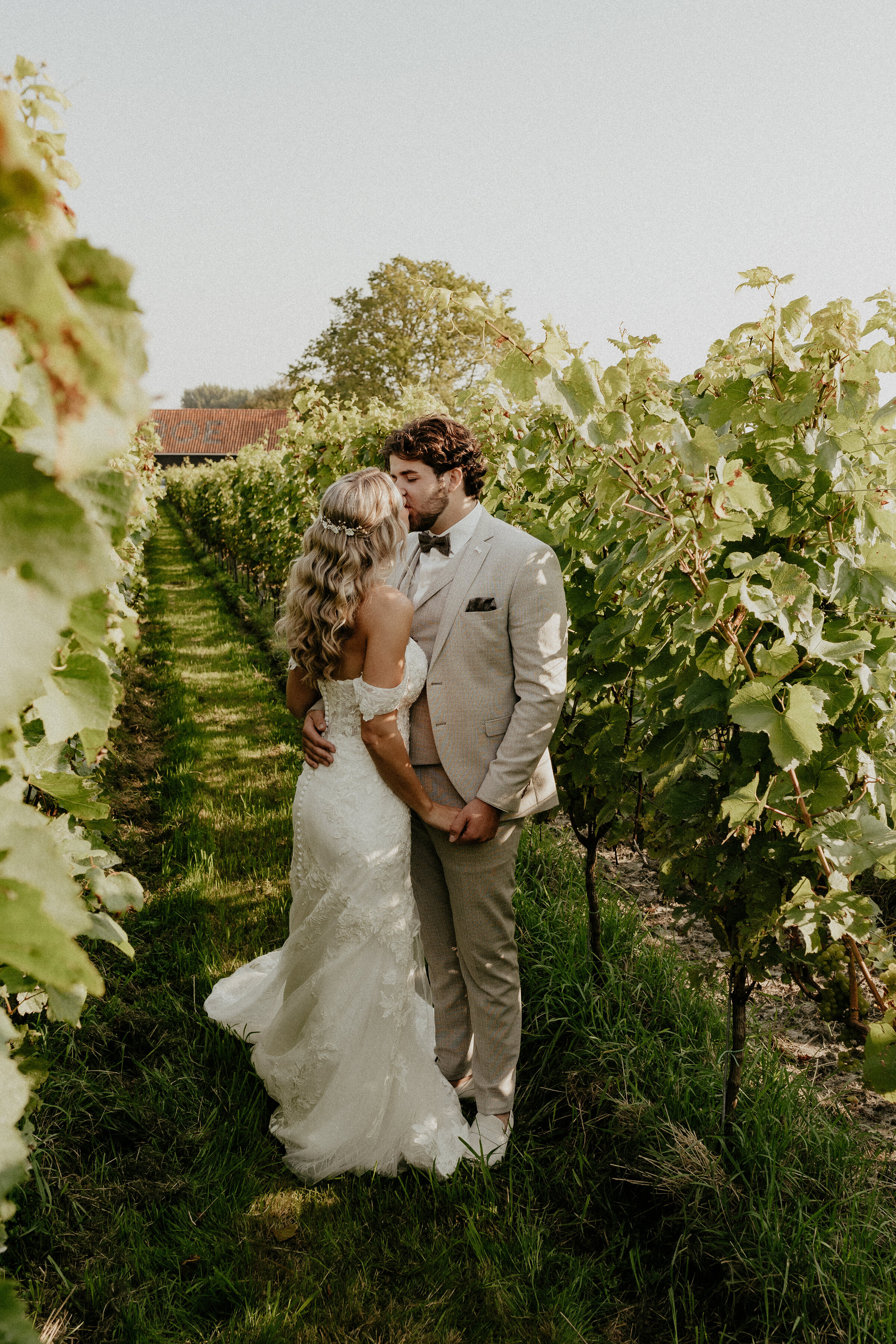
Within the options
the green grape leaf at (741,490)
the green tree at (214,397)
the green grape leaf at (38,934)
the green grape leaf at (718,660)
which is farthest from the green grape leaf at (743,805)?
the green tree at (214,397)

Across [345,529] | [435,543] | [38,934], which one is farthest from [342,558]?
[38,934]

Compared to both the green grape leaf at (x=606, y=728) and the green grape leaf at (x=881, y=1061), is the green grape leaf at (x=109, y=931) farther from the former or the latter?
the green grape leaf at (x=606, y=728)

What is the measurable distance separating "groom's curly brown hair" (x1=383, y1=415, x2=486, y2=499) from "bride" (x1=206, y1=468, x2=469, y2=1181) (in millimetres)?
139

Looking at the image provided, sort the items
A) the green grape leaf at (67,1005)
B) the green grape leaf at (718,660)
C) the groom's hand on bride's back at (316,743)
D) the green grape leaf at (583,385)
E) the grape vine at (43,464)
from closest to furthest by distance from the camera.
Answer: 1. the grape vine at (43,464)
2. the green grape leaf at (67,1005)
3. the green grape leaf at (583,385)
4. the green grape leaf at (718,660)
5. the groom's hand on bride's back at (316,743)

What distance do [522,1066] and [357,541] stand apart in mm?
1943

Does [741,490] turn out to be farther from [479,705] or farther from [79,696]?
[79,696]

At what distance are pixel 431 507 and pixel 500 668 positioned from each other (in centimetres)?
56

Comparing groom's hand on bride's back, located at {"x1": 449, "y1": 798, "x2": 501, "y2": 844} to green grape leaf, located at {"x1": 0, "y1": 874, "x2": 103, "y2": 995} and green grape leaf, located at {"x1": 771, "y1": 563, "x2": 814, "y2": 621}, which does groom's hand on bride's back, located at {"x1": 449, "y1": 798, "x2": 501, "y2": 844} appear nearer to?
green grape leaf, located at {"x1": 771, "y1": 563, "x2": 814, "y2": 621}

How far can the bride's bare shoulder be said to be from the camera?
2469 millimetres

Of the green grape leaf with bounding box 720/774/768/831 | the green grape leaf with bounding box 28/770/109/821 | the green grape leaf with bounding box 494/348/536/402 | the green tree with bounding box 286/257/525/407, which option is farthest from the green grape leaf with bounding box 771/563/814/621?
the green tree with bounding box 286/257/525/407

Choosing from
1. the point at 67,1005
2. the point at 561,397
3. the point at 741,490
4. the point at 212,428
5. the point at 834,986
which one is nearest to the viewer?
the point at 67,1005

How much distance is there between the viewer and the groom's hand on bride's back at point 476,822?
98.6 inches

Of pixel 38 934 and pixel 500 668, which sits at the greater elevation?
pixel 38 934

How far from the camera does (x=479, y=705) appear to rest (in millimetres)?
2555
